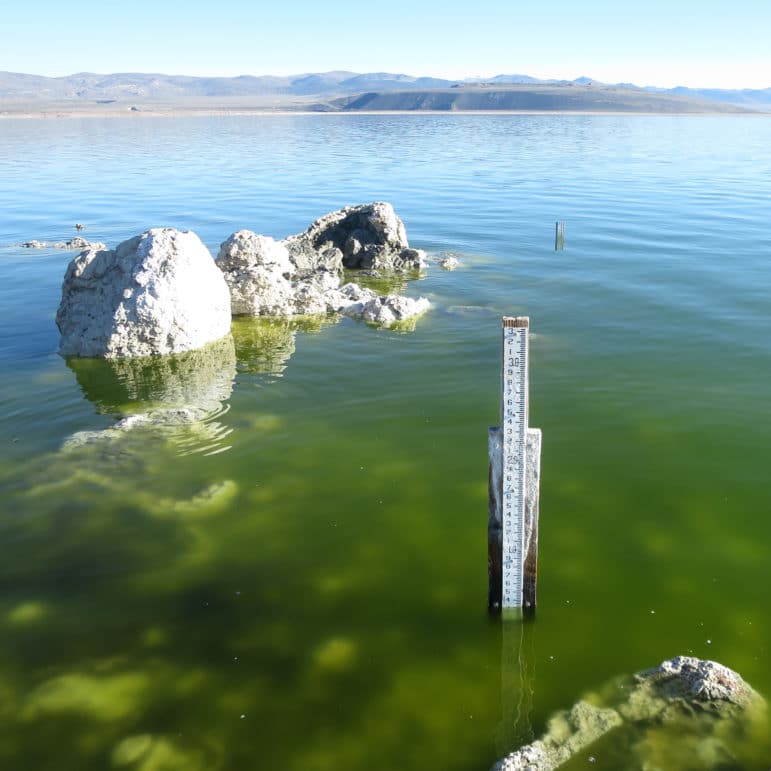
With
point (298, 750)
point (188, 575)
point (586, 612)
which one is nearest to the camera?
point (298, 750)

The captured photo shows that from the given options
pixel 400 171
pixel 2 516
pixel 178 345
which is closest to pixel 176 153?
pixel 400 171

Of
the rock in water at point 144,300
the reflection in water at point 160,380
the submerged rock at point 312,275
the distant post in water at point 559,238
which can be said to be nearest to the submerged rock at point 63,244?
the submerged rock at point 312,275

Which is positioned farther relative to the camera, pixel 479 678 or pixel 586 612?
pixel 586 612

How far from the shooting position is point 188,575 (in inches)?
287

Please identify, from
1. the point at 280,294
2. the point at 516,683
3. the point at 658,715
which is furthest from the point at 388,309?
the point at 658,715

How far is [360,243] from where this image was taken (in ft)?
67.8

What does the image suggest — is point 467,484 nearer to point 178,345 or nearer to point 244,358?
point 244,358

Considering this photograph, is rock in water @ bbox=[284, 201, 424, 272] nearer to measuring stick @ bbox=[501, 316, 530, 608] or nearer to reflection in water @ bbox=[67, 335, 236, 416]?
reflection in water @ bbox=[67, 335, 236, 416]

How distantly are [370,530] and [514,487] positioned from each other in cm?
243

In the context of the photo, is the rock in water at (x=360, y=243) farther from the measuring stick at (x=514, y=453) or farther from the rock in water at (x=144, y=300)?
the measuring stick at (x=514, y=453)

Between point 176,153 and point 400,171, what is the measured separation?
2442 centimetres

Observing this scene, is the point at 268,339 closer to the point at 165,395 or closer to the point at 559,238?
the point at 165,395

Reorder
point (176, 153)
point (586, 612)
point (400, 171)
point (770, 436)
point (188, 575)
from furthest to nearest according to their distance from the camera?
point (176, 153) → point (400, 171) → point (770, 436) → point (188, 575) → point (586, 612)

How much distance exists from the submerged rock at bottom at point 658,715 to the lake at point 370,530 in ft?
0.43
